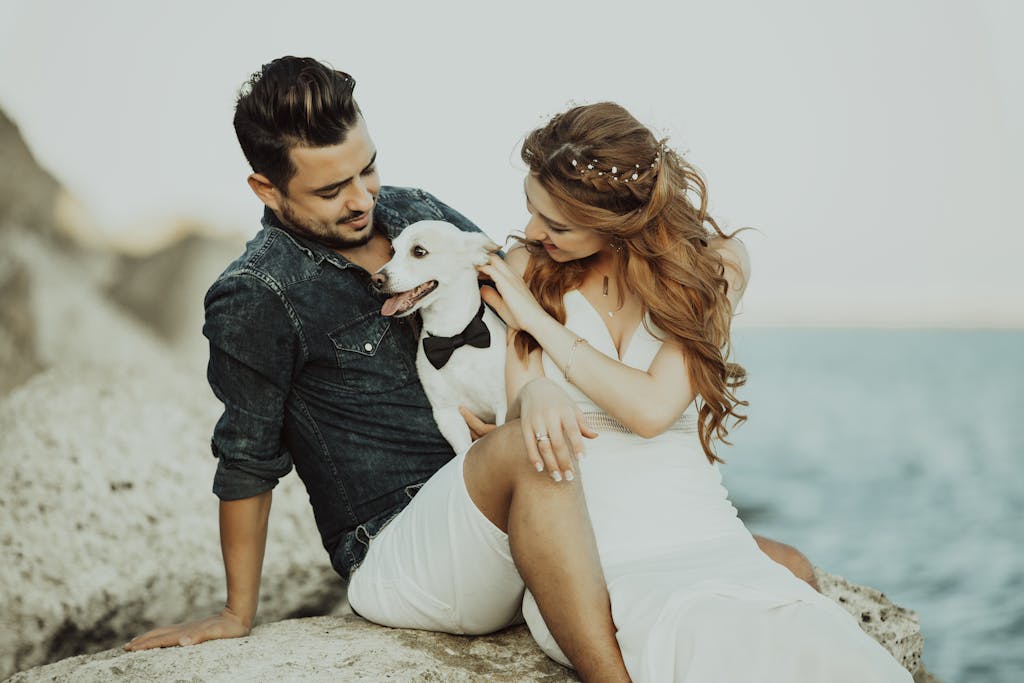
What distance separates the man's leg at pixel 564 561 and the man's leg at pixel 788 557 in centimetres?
105

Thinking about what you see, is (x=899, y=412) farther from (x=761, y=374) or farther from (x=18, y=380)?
(x=18, y=380)

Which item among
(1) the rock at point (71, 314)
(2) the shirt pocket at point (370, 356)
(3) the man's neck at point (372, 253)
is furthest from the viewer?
(1) the rock at point (71, 314)

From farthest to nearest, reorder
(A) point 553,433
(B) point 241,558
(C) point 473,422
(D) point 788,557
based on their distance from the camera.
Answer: (D) point 788,557, (C) point 473,422, (B) point 241,558, (A) point 553,433

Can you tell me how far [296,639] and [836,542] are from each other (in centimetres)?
1302

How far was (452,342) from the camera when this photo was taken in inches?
136

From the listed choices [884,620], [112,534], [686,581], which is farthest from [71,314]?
[686,581]

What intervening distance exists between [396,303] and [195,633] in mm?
1229

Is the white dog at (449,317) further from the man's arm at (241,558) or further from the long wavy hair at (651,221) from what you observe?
the man's arm at (241,558)

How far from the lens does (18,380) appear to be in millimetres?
7938

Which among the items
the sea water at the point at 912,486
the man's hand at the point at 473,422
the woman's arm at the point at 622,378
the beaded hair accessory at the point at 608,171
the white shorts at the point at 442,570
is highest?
the beaded hair accessory at the point at 608,171

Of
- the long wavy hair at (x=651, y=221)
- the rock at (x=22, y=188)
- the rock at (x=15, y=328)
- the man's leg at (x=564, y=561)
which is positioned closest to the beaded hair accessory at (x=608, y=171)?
the long wavy hair at (x=651, y=221)

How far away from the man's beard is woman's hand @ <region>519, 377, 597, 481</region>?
100cm

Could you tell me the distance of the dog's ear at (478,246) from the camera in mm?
3467

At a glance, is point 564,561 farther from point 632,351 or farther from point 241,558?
point 241,558
